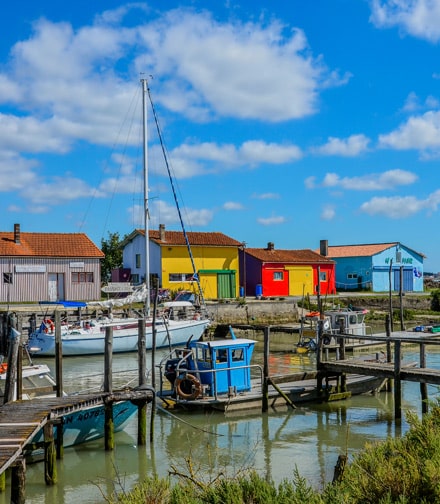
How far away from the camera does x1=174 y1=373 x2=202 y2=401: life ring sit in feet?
57.6

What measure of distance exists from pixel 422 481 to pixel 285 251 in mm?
50664

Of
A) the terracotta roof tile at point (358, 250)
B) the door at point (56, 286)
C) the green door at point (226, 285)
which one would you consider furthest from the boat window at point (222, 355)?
the terracotta roof tile at point (358, 250)

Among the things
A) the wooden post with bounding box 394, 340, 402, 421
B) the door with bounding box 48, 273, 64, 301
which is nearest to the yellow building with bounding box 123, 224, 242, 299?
the door with bounding box 48, 273, 64, 301

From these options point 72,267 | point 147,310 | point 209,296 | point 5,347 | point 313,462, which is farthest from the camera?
point 209,296

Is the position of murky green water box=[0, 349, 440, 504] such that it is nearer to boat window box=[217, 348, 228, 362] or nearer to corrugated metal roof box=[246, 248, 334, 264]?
boat window box=[217, 348, 228, 362]

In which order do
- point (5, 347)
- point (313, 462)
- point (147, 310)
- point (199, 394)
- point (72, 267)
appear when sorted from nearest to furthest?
point (313, 462) → point (199, 394) → point (5, 347) → point (147, 310) → point (72, 267)

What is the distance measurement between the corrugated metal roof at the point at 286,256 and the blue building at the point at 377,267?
510 cm

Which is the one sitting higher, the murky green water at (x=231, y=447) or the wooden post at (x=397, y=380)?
the wooden post at (x=397, y=380)

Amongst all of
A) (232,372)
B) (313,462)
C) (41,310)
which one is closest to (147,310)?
A: (41,310)

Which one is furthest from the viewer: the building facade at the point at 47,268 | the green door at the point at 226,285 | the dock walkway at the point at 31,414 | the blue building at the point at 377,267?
the blue building at the point at 377,267

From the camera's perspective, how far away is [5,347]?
3020 centimetres

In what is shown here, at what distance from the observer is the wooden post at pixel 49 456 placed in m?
12.5

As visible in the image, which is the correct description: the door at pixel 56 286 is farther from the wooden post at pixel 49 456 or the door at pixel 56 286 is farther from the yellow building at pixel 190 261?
the wooden post at pixel 49 456

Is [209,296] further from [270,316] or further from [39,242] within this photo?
[39,242]
